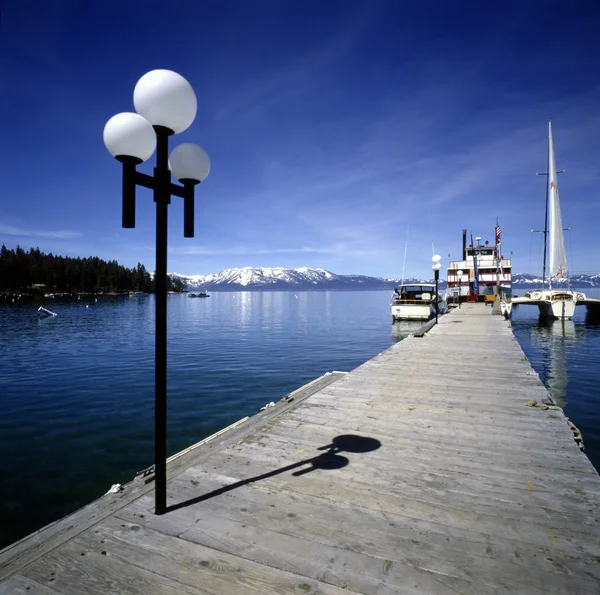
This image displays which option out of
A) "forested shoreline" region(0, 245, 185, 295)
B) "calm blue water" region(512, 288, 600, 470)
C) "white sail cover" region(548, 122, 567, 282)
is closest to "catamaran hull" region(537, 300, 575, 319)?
"calm blue water" region(512, 288, 600, 470)

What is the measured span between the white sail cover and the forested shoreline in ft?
441

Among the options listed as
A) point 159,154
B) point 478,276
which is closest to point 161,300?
point 159,154

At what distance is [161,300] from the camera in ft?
Result: 10.5

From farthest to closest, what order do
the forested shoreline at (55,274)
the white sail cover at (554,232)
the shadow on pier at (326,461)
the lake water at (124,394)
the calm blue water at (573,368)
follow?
the forested shoreline at (55,274) → the white sail cover at (554,232) → the calm blue water at (573,368) → the lake water at (124,394) → the shadow on pier at (326,461)

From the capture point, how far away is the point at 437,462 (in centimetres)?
416

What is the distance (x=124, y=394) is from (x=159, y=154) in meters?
11.3

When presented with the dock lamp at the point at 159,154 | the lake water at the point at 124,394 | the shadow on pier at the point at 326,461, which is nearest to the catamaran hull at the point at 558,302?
the lake water at the point at 124,394

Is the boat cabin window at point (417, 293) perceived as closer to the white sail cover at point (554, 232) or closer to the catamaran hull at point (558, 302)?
the catamaran hull at point (558, 302)

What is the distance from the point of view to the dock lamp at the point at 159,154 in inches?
116

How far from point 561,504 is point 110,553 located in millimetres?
3740

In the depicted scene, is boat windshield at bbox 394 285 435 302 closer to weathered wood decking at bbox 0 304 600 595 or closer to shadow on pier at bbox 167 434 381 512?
weathered wood decking at bbox 0 304 600 595

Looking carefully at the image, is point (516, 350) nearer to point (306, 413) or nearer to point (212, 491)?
point (306, 413)

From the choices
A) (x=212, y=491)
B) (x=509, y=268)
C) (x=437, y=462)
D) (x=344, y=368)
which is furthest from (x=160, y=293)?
(x=509, y=268)

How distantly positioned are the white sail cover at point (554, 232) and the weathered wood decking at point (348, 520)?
154 feet
